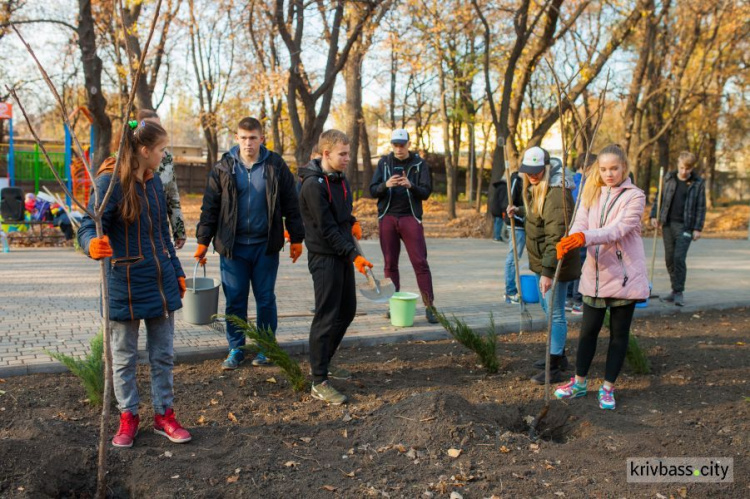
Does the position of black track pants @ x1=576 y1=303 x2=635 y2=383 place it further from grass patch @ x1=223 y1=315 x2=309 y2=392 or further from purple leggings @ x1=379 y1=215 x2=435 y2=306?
purple leggings @ x1=379 y1=215 x2=435 y2=306

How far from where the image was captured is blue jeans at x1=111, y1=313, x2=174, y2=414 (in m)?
3.60

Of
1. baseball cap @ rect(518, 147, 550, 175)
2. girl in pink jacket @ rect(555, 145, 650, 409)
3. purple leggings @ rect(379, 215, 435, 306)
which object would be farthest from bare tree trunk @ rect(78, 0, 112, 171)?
girl in pink jacket @ rect(555, 145, 650, 409)

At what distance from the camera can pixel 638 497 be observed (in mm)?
3104

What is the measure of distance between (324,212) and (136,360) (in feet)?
5.01

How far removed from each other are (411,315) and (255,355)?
1.74 meters

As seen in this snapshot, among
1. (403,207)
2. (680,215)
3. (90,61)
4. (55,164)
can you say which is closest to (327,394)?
(403,207)

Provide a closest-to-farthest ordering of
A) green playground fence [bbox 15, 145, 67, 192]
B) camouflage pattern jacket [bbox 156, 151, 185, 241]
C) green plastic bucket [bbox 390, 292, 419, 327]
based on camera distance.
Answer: camouflage pattern jacket [bbox 156, 151, 185, 241], green plastic bucket [bbox 390, 292, 419, 327], green playground fence [bbox 15, 145, 67, 192]

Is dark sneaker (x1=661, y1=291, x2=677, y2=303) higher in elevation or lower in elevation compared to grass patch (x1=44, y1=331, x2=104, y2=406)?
lower

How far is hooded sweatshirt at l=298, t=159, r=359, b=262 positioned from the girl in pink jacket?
1.54m

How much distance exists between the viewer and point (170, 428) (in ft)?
12.1

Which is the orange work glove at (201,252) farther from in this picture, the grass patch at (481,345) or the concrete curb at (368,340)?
the grass patch at (481,345)

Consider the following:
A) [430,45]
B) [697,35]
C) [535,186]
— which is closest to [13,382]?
[535,186]

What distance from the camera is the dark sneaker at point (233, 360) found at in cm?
507

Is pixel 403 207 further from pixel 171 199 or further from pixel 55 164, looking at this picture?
pixel 55 164
